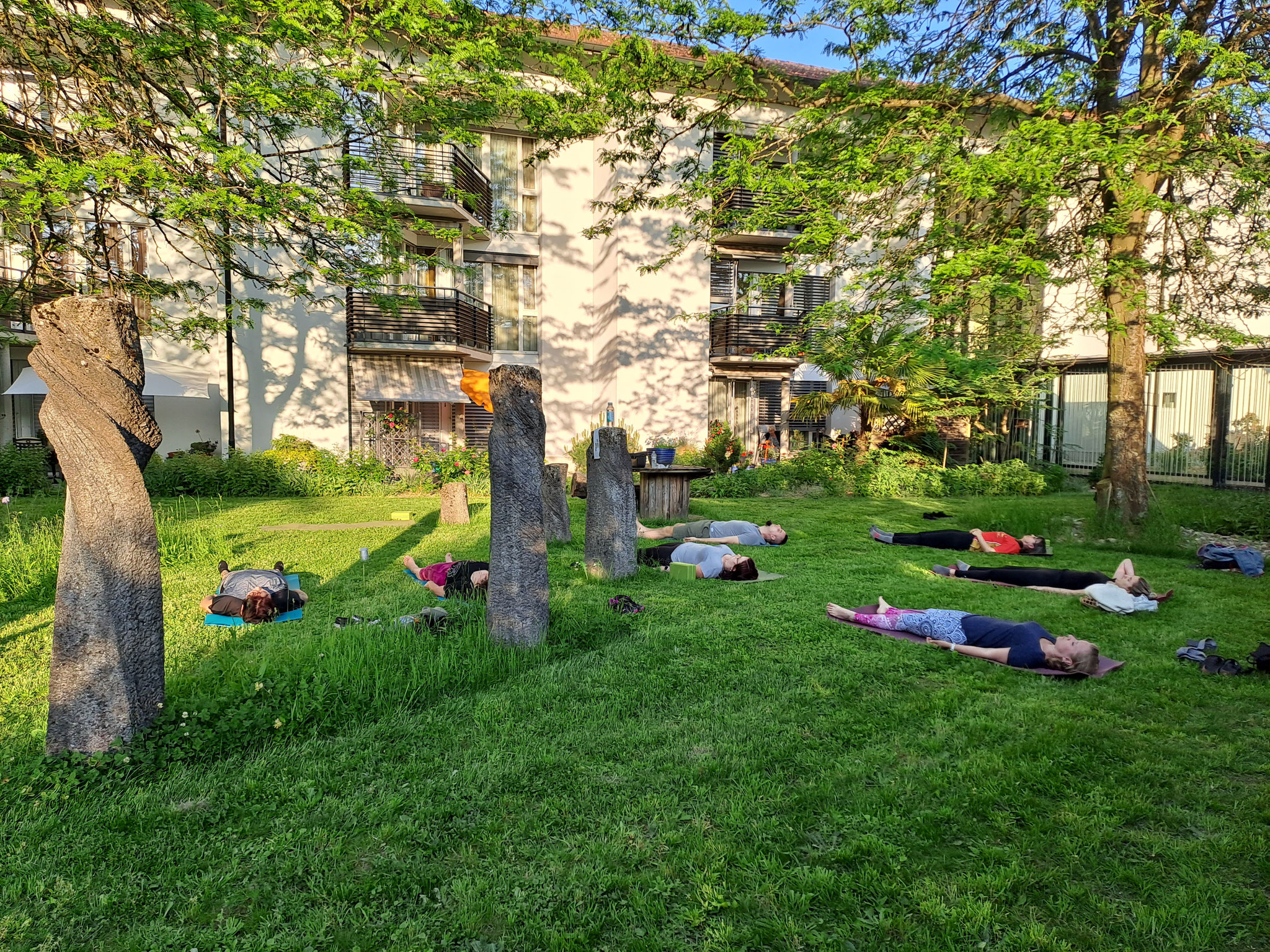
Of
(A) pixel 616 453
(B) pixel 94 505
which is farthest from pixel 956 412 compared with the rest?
(B) pixel 94 505

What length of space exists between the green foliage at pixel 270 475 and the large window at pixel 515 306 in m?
5.98

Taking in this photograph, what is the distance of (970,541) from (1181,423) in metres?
11.8

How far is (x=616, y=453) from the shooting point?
710 cm

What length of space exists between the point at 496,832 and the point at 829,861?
1.34 meters

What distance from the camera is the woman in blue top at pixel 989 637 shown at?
459 centimetres

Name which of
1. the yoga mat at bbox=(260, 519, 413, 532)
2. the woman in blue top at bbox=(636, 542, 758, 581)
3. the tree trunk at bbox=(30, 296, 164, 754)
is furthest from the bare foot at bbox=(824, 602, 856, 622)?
the yoga mat at bbox=(260, 519, 413, 532)

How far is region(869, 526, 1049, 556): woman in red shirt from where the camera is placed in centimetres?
909

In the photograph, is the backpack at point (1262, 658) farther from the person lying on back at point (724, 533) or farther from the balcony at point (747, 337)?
the balcony at point (747, 337)

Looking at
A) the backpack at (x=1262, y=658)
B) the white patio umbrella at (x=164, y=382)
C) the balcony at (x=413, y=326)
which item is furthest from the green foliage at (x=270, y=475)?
the backpack at (x=1262, y=658)

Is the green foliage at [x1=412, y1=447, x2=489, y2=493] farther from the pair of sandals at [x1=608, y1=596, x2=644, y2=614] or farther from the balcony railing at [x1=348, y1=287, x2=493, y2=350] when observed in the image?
the pair of sandals at [x1=608, y1=596, x2=644, y2=614]

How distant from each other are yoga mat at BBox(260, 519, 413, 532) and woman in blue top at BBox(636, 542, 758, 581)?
4.83 meters

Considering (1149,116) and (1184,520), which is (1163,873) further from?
(1184,520)

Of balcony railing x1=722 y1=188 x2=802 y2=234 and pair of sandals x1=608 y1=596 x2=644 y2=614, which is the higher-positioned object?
balcony railing x1=722 y1=188 x2=802 y2=234

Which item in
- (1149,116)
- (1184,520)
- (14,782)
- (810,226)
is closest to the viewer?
(14,782)
